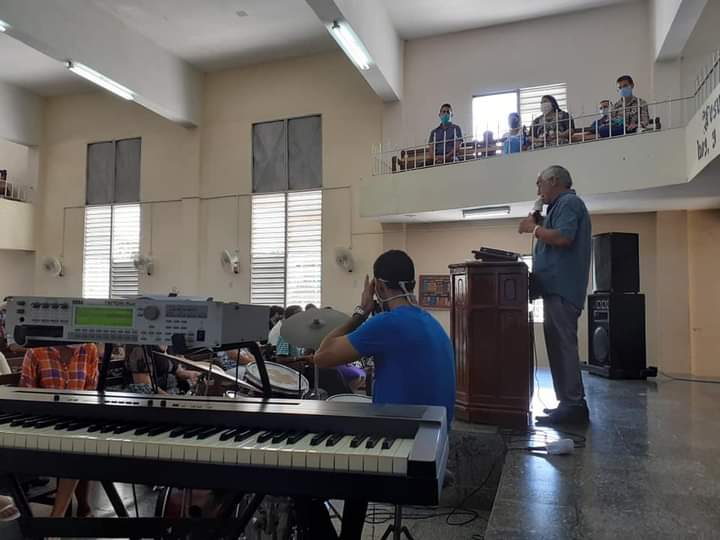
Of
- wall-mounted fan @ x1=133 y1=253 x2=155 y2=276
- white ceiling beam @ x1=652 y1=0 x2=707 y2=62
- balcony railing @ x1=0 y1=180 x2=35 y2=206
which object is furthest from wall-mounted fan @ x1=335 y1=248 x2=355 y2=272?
balcony railing @ x1=0 y1=180 x2=35 y2=206

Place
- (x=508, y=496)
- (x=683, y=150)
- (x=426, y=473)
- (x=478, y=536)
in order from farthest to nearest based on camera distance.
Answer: (x=683, y=150), (x=478, y=536), (x=508, y=496), (x=426, y=473)

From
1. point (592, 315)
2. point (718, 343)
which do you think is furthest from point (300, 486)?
point (718, 343)

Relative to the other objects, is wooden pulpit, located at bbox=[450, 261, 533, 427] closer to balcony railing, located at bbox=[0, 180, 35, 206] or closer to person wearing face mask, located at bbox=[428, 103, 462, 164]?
person wearing face mask, located at bbox=[428, 103, 462, 164]

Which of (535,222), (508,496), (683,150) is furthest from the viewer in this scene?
(683,150)

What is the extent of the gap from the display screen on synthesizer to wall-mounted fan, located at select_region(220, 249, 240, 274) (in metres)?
8.00

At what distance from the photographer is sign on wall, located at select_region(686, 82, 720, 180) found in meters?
4.32

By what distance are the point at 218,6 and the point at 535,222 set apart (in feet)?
22.6

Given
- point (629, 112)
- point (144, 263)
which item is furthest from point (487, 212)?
point (144, 263)

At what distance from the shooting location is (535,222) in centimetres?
312

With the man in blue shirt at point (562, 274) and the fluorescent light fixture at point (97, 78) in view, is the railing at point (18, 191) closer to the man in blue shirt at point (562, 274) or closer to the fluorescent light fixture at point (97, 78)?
the fluorescent light fixture at point (97, 78)

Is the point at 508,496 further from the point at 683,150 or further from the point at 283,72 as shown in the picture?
the point at 283,72

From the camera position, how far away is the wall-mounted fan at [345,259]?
8.77 m

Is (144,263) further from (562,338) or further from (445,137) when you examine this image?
(562,338)

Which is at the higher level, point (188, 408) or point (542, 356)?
point (188, 408)
